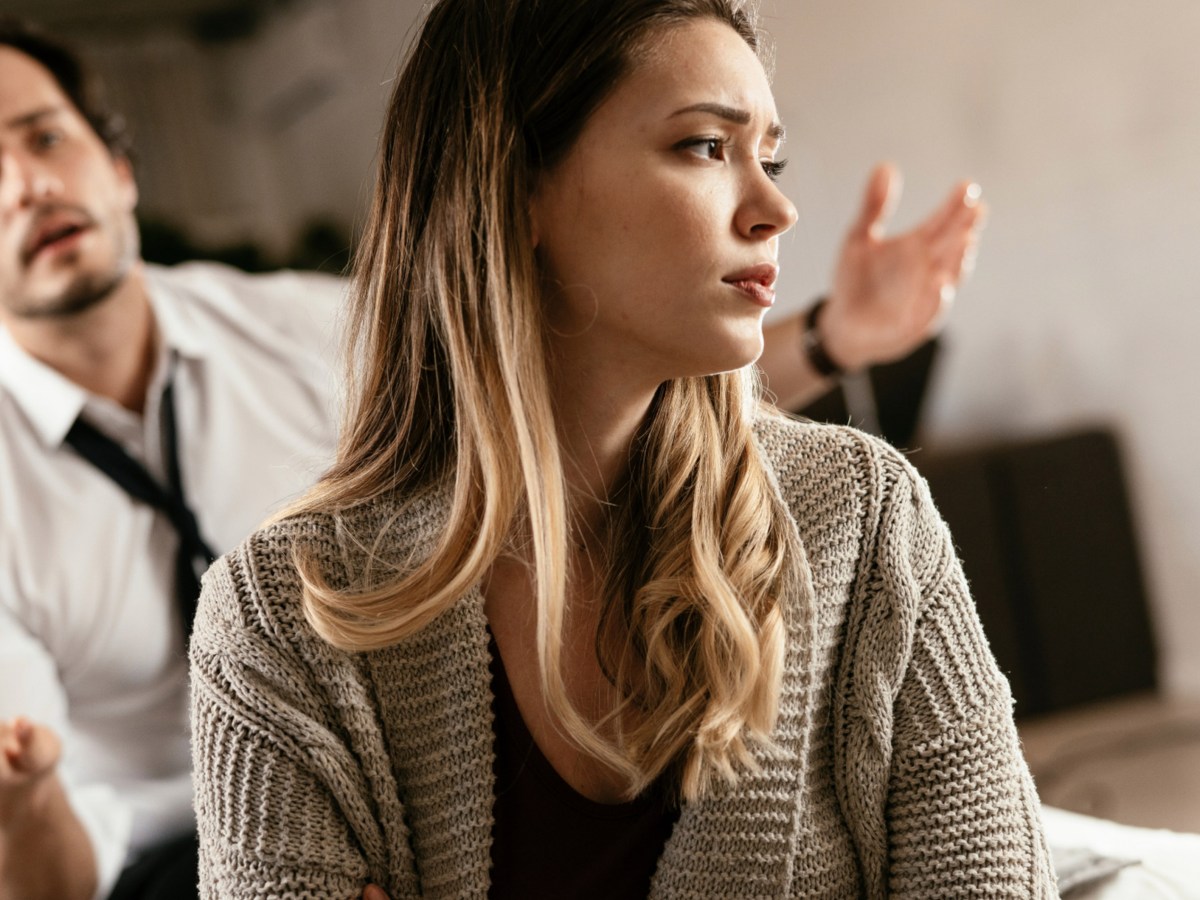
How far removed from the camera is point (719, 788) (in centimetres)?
93

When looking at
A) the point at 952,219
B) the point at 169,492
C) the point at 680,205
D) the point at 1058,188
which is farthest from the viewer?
the point at 1058,188

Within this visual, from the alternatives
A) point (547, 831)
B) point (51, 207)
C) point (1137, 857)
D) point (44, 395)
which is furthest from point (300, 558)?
point (51, 207)

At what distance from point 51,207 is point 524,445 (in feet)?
3.63

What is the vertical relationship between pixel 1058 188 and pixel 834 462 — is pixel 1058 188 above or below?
above

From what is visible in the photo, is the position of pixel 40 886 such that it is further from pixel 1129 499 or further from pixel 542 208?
pixel 1129 499

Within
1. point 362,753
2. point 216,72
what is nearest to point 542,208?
point 362,753

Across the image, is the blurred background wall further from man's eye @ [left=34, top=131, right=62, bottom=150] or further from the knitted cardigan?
the knitted cardigan

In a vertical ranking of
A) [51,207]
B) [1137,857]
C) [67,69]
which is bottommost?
[1137,857]

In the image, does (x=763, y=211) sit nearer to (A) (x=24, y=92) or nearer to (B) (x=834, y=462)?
(B) (x=834, y=462)

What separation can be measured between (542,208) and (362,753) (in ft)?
1.42

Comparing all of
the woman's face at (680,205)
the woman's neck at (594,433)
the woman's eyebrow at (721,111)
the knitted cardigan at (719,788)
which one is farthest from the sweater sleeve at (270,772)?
the woman's eyebrow at (721,111)

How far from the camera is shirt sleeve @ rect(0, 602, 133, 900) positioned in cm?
151

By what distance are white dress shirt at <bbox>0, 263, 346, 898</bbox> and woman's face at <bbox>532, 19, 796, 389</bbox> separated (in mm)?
773

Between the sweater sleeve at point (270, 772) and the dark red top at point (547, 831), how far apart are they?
92 mm
